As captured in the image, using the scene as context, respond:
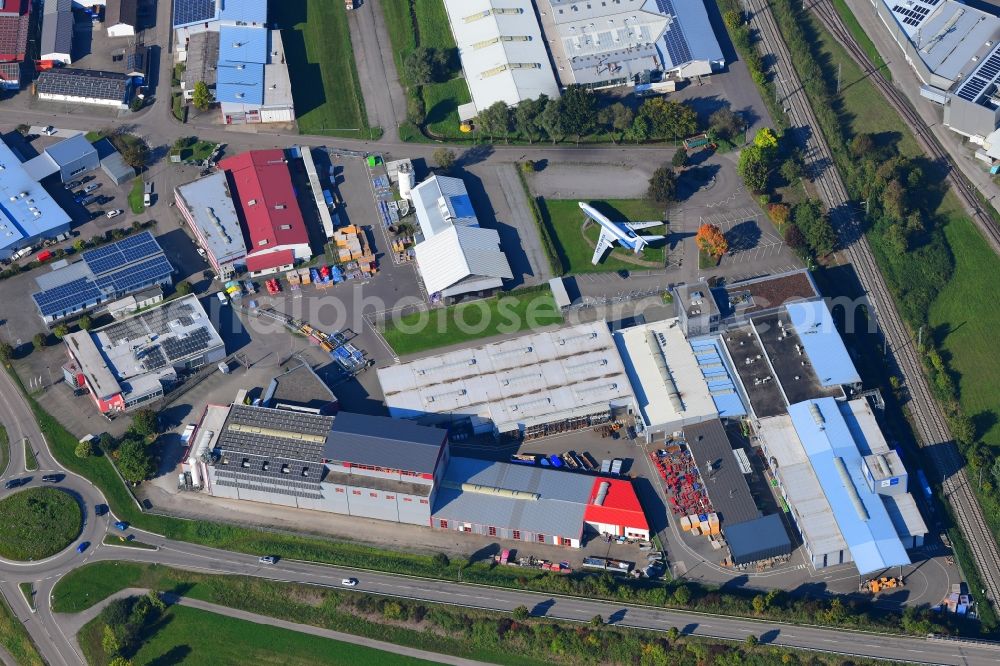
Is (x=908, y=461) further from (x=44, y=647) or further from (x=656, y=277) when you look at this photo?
(x=44, y=647)

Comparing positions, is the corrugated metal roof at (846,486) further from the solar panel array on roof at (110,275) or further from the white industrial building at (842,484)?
the solar panel array on roof at (110,275)

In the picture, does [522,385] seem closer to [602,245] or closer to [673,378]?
[673,378]

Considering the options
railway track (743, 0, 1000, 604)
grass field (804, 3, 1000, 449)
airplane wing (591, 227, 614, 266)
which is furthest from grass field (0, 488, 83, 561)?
grass field (804, 3, 1000, 449)

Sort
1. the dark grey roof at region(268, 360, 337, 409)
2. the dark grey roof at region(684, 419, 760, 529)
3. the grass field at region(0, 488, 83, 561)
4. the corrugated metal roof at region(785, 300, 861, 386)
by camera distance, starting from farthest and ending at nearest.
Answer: the dark grey roof at region(268, 360, 337, 409), the corrugated metal roof at region(785, 300, 861, 386), the dark grey roof at region(684, 419, 760, 529), the grass field at region(0, 488, 83, 561)

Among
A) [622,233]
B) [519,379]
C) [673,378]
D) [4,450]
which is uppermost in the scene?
[4,450]

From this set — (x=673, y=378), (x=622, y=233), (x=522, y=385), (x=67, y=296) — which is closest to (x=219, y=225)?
(x=67, y=296)

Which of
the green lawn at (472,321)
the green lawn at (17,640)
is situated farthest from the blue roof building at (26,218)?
the green lawn at (17,640)

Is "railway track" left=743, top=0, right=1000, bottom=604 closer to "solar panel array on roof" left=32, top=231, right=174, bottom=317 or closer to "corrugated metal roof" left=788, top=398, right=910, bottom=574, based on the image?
"corrugated metal roof" left=788, top=398, right=910, bottom=574
